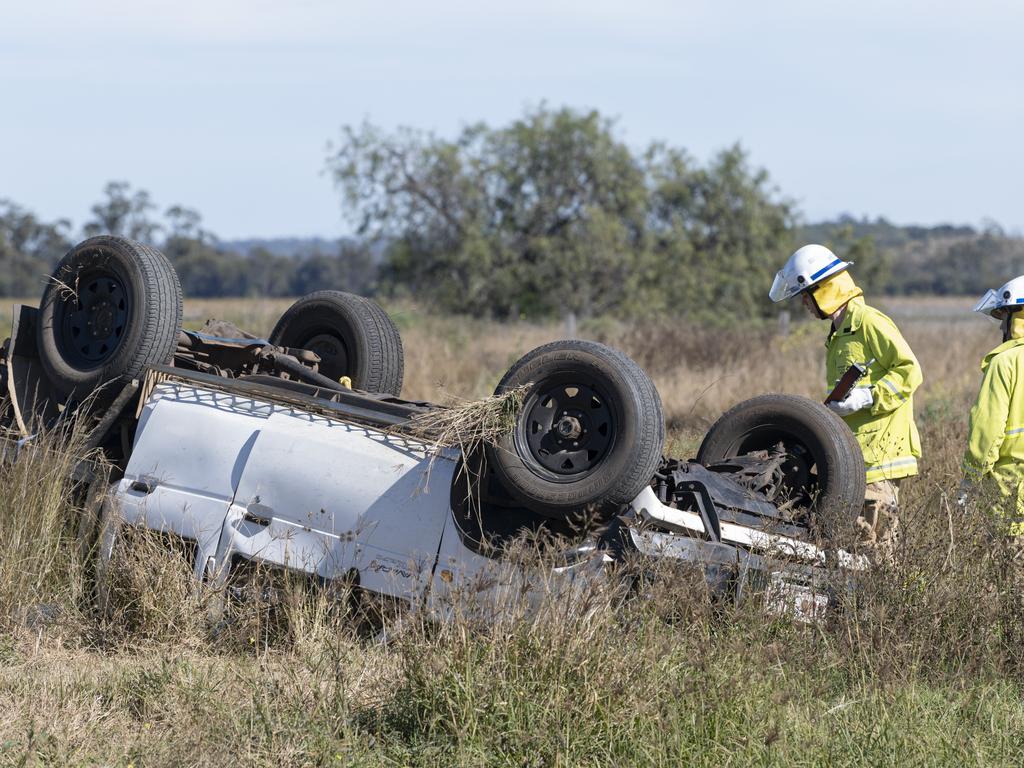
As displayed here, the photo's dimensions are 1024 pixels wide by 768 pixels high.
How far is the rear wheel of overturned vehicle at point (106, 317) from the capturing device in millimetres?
5734

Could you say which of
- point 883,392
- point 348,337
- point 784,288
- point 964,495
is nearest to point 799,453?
point 883,392

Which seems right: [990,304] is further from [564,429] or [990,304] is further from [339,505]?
[339,505]

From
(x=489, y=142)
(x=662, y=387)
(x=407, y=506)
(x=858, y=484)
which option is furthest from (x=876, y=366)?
(x=489, y=142)

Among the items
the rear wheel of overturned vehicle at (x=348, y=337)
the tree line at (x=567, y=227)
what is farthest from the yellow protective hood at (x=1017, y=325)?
the tree line at (x=567, y=227)

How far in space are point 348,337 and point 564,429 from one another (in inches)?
87.3

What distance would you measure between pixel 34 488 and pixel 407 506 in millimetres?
1857

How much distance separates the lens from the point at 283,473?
5094 millimetres

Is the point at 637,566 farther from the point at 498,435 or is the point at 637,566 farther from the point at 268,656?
the point at 268,656

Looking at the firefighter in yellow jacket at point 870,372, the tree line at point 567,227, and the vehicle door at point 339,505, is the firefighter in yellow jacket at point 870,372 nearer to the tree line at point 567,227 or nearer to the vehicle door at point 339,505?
the vehicle door at point 339,505

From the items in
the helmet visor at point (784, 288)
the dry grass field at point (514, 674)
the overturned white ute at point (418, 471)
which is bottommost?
the dry grass field at point (514, 674)

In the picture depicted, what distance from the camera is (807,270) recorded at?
236 inches

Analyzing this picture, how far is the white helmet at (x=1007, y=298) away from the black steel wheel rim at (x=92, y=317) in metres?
4.17

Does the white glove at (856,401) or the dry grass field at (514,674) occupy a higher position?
the white glove at (856,401)

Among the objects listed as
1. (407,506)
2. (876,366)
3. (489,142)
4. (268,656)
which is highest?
(489,142)
